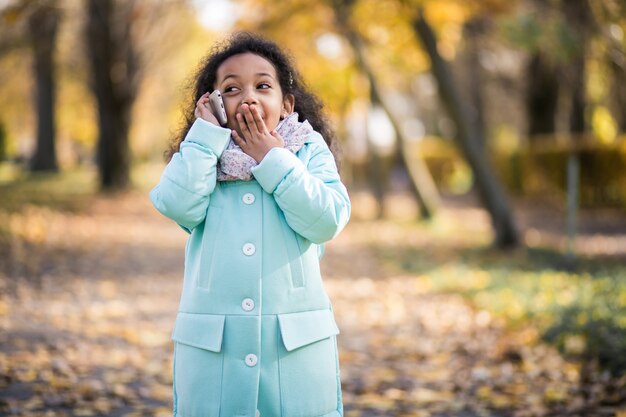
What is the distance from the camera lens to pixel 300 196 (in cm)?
223

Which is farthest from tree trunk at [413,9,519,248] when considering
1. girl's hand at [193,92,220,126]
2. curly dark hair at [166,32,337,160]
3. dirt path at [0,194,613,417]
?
girl's hand at [193,92,220,126]

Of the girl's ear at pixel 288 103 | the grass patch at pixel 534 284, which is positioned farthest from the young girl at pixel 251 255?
the grass patch at pixel 534 284

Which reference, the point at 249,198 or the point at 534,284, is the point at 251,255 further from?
the point at 534,284

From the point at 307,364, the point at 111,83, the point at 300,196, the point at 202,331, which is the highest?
the point at 111,83

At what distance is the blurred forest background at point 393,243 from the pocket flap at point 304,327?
0.84 metres

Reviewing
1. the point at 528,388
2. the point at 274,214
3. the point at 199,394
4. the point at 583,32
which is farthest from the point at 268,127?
the point at 583,32

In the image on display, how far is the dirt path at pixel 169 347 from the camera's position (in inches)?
179

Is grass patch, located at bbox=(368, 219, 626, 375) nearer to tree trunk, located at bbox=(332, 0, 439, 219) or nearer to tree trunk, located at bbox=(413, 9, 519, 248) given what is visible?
tree trunk, located at bbox=(413, 9, 519, 248)

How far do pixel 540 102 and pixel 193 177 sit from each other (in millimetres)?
25302

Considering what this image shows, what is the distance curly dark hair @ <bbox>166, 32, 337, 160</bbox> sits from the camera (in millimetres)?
2477

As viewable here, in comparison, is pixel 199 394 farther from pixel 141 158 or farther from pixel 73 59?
pixel 141 158

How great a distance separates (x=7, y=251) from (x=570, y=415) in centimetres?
825

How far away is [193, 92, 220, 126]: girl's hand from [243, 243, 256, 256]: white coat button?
1.37ft

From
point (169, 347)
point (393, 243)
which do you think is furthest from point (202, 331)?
point (393, 243)
